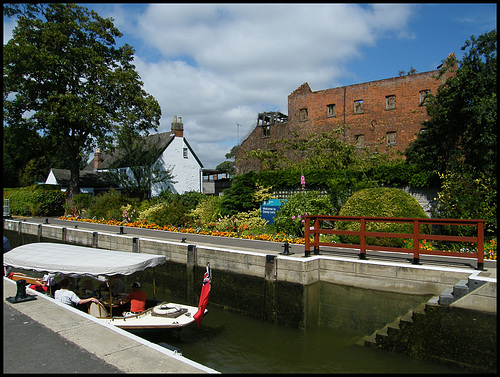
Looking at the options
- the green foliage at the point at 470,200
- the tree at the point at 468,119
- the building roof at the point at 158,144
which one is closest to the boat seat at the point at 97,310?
the green foliage at the point at 470,200

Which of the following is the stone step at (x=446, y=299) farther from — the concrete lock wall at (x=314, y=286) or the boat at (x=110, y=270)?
the boat at (x=110, y=270)

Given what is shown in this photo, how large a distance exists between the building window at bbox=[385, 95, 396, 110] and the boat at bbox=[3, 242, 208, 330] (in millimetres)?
26852

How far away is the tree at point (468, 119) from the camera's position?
543 inches

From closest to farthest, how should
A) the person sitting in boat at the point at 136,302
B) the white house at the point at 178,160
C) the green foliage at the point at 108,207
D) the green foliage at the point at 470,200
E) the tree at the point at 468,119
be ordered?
the person sitting in boat at the point at 136,302, the green foliage at the point at 470,200, the tree at the point at 468,119, the green foliage at the point at 108,207, the white house at the point at 178,160

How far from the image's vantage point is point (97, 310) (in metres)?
10.0

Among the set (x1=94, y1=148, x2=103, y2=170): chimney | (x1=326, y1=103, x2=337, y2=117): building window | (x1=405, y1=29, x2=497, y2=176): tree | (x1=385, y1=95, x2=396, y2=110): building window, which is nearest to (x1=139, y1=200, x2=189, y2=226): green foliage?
(x1=405, y1=29, x2=497, y2=176): tree

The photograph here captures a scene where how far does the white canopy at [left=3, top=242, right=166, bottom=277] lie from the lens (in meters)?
10.1

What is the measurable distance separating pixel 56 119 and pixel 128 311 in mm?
25330

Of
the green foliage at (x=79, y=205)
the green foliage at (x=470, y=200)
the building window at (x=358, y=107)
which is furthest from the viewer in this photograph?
the building window at (x=358, y=107)

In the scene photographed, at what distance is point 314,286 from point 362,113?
26096 mm

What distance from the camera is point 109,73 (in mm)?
33000

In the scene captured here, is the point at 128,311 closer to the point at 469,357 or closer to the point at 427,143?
the point at 469,357

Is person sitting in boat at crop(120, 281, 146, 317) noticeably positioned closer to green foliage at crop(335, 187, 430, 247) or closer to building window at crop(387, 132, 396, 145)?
green foliage at crop(335, 187, 430, 247)

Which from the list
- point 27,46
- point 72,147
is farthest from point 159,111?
point 27,46
